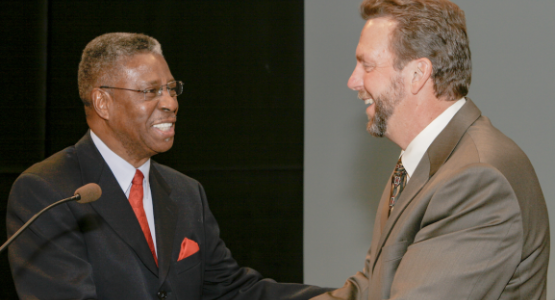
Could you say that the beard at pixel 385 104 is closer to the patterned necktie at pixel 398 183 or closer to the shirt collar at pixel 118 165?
the patterned necktie at pixel 398 183

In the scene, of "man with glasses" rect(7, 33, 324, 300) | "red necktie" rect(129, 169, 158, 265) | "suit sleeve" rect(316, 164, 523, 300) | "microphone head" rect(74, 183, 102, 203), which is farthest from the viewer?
"red necktie" rect(129, 169, 158, 265)

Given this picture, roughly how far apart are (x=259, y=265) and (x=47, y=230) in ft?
6.34

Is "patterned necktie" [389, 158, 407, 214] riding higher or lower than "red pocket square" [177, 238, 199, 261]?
higher

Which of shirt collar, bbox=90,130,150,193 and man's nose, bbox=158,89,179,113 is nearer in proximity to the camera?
shirt collar, bbox=90,130,150,193

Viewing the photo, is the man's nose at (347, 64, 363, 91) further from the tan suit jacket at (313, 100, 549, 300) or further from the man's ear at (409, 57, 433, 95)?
the tan suit jacket at (313, 100, 549, 300)

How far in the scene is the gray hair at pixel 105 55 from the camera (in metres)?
1.91

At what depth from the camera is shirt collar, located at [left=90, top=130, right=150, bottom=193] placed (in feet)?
6.13

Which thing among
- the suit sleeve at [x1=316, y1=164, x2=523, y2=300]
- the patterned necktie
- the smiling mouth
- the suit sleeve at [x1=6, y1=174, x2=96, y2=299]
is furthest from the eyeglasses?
the suit sleeve at [x1=316, y1=164, x2=523, y2=300]

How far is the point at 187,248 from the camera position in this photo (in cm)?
190

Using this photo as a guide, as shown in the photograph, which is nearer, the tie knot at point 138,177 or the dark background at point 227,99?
the tie knot at point 138,177

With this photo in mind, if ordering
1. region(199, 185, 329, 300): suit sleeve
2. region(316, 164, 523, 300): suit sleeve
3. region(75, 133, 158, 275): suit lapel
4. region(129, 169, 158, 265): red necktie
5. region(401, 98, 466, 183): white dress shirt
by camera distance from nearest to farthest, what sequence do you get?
1. region(316, 164, 523, 300): suit sleeve
2. region(401, 98, 466, 183): white dress shirt
3. region(75, 133, 158, 275): suit lapel
4. region(129, 169, 158, 265): red necktie
5. region(199, 185, 329, 300): suit sleeve

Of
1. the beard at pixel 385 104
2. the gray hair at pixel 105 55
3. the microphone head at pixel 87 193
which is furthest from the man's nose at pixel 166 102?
the beard at pixel 385 104

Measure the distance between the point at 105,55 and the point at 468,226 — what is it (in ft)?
4.91

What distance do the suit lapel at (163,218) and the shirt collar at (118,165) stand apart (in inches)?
4.4
